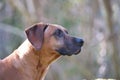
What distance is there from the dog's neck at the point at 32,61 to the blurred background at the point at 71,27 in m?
9.44

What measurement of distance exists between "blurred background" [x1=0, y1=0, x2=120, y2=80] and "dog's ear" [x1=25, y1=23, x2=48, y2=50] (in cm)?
936

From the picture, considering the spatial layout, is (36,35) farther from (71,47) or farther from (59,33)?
(71,47)

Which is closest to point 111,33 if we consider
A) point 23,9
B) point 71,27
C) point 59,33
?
point 23,9

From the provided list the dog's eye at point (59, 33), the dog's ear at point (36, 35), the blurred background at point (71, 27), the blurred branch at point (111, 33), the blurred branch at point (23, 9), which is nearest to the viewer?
the dog's ear at point (36, 35)

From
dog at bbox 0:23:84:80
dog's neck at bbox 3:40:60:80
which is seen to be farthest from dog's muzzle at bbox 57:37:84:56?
dog's neck at bbox 3:40:60:80

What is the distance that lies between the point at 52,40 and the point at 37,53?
281mm

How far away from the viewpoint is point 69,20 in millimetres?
21016

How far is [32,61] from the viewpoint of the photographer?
7750 mm

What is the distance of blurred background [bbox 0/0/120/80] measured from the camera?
18328 mm

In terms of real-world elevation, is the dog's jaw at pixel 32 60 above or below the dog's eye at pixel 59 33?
below

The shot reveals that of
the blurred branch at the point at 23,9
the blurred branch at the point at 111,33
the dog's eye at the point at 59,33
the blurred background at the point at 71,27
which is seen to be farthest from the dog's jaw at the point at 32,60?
the blurred background at the point at 71,27

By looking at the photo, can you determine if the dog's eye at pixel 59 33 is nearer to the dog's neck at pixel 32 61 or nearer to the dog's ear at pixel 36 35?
the dog's ear at pixel 36 35

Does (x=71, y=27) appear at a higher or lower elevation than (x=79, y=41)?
lower

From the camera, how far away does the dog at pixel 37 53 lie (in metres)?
7.68
